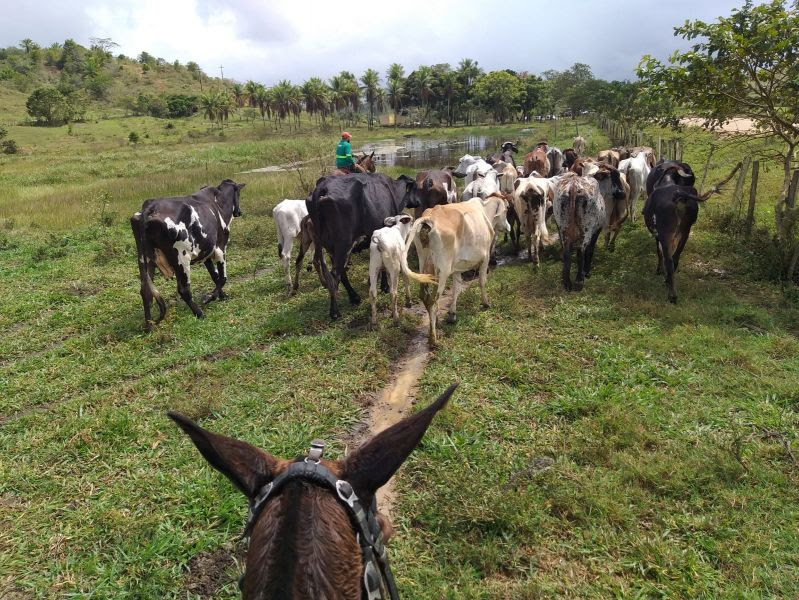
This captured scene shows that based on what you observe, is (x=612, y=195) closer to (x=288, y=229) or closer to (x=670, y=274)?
(x=670, y=274)

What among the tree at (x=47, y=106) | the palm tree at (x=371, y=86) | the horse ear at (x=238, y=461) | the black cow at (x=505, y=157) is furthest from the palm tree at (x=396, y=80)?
the horse ear at (x=238, y=461)

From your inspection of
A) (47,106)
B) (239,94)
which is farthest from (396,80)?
(47,106)

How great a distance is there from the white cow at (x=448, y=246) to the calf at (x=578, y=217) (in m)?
1.47

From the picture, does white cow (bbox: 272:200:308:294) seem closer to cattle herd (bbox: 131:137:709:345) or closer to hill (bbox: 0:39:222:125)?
cattle herd (bbox: 131:137:709:345)

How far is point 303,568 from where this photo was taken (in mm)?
1205

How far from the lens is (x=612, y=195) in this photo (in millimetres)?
9211

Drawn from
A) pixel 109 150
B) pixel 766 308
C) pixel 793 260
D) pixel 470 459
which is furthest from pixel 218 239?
pixel 109 150

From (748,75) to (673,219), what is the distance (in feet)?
9.59

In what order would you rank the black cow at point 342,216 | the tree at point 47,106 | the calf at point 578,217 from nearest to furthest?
1. the black cow at point 342,216
2. the calf at point 578,217
3. the tree at point 47,106

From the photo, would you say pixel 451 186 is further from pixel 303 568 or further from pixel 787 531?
pixel 303 568

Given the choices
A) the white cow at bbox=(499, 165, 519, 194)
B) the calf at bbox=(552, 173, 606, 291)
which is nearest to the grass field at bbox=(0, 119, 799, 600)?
the calf at bbox=(552, 173, 606, 291)

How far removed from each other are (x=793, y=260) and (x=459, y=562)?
721 cm

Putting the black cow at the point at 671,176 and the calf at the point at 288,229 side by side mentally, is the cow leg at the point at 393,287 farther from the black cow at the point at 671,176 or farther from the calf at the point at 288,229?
the black cow at the point at 671,176

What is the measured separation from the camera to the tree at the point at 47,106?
1965 inches
